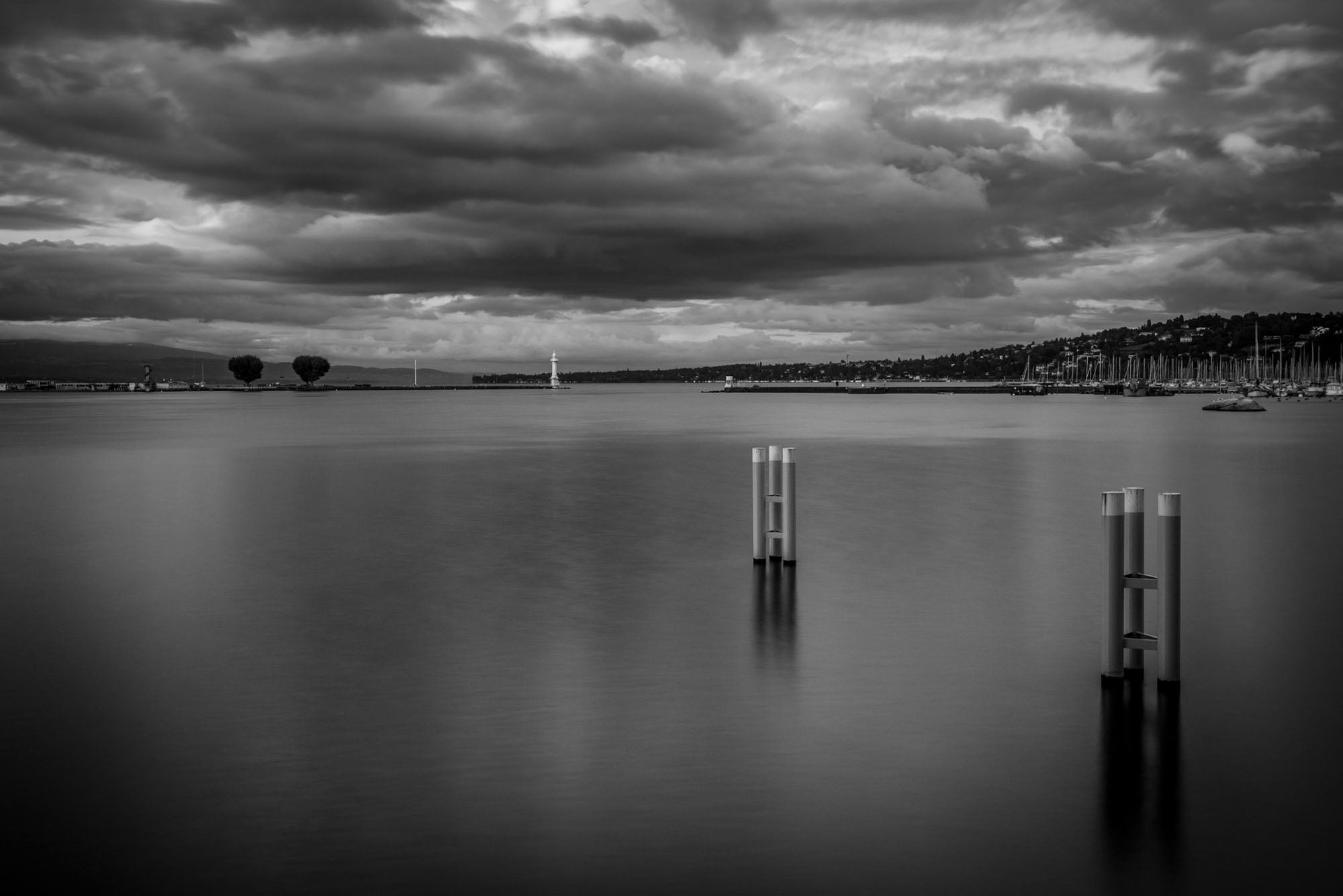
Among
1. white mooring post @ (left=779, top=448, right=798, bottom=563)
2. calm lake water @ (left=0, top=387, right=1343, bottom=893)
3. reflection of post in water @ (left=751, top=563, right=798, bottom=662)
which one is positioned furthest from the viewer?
white mooring post @ (left=779, top=448, right=798, bottom=563)

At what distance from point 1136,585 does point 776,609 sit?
→ 236 inches

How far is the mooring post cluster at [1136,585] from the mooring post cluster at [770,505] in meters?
7.08

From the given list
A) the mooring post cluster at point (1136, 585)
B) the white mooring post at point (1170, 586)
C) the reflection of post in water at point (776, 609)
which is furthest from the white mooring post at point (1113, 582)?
the reflection of post in water at point (776, 609)

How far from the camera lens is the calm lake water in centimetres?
734

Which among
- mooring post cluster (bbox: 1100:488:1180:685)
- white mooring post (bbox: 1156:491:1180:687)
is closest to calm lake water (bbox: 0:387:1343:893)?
white mooring post (bbox: 1156:491:1180:687)

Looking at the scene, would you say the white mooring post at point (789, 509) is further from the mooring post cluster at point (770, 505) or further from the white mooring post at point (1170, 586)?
the white mooring post at point (1170, 586)

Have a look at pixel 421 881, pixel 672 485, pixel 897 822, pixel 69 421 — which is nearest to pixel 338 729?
pixel 421 881

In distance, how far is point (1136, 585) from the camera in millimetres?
10695

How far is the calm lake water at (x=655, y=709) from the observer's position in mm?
7340

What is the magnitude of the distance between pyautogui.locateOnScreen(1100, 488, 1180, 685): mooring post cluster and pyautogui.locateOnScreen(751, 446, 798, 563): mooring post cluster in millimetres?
7081

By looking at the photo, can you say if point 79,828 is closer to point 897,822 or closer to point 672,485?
point 897,822

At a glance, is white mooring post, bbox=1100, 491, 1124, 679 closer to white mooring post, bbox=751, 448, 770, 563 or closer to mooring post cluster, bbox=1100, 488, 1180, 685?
mooring post cluster, bbox=1100, 488, 1180, 685

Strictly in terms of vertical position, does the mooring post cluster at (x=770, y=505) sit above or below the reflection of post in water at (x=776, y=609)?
above

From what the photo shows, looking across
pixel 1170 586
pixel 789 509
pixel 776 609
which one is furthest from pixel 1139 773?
pixel 789 509
